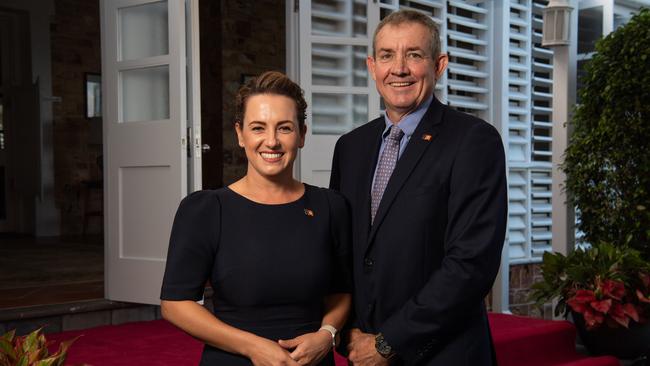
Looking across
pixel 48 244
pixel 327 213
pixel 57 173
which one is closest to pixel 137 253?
pixel 327 213

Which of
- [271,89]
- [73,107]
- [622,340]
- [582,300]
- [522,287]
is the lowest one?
[522,287]

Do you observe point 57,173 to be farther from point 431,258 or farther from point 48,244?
point 431,258

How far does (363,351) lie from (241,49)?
25.2 ft

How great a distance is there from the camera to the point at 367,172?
1.99m

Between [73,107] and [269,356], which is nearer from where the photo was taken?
[269,356]

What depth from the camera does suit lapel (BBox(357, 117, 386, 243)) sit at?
75.1 inches

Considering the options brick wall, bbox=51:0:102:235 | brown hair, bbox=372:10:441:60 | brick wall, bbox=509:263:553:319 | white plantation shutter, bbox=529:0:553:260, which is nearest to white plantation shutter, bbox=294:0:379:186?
white plantation shutter, bbox=529:0:553:260

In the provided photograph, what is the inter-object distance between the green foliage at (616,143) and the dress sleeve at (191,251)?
381 centimetres

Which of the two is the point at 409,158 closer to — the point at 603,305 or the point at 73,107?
the point at 603,305

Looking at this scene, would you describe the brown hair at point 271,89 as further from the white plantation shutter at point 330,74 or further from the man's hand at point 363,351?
the white plantation shutter at point 330,74

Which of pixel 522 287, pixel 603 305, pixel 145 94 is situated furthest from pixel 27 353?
pixel 522 287

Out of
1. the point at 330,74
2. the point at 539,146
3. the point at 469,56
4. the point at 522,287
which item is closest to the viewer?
the point at 330,74

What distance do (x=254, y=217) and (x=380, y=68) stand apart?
19.8 inches

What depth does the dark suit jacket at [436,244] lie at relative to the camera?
5.78 feet
